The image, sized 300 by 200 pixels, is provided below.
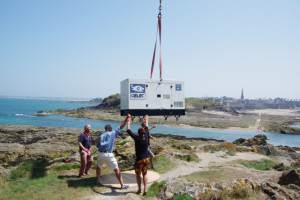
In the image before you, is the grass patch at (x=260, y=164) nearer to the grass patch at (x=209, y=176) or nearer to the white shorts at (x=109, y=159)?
the grass patch at (x=209, y=176)

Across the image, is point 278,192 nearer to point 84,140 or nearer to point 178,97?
point 178,97

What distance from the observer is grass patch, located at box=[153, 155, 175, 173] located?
1673cm

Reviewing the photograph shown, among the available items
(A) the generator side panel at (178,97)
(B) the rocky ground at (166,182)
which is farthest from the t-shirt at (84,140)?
(A) the generator side panel at (178,97)

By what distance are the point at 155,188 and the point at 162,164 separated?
14.0 feet

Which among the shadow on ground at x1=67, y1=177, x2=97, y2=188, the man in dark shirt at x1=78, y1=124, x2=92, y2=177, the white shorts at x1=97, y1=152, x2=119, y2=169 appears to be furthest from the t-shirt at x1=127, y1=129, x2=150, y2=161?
the man in dark shirt at x1=78, y1=124, x2=92, y2=177

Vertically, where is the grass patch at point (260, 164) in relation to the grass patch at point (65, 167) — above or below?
below

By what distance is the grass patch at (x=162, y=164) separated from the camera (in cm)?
1673

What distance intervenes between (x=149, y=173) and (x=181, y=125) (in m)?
69.8

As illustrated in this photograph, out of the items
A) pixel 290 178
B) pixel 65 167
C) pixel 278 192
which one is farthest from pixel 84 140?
pixel 290 178

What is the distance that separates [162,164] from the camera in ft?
57.6

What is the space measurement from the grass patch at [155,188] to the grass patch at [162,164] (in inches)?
108

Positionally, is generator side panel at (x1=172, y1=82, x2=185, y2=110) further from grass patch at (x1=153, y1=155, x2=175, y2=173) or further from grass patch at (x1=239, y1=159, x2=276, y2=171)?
grass patch at (x1=239, y1=159, x2=276, y2=171)

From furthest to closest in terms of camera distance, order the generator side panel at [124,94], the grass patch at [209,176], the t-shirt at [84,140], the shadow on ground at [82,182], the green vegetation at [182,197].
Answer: the generator side panel at [124,94] → the grass patch at [209,176] → the t-shirt at [84,140] → the shadow on ground at [82,182] → the green vegetation at [182,197]

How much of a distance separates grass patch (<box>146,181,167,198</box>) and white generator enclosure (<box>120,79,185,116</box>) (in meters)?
3.19
